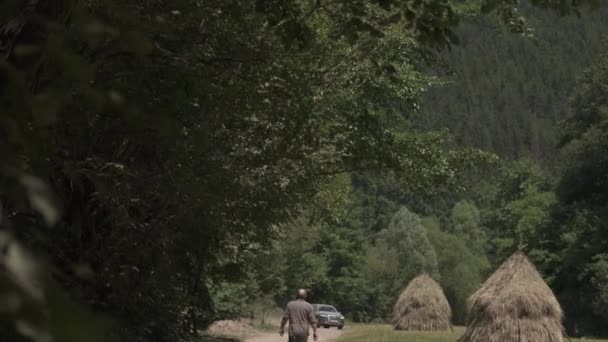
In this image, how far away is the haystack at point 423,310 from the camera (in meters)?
43.7

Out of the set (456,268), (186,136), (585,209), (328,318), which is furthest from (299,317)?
(456,268)

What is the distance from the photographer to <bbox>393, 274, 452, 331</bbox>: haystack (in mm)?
43656

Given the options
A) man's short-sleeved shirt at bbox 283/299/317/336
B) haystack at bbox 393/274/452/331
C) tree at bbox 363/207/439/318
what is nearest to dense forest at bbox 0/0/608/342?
man's short-sleeved shirt at bbox 283/299/317/336

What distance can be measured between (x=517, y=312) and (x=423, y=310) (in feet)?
52.0

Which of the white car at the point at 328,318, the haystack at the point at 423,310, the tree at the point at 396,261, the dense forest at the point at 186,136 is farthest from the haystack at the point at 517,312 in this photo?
the tree at the point at 396,261

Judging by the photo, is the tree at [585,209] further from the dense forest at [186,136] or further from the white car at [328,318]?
the dense forest at [186,136]

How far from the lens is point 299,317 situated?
1555cm

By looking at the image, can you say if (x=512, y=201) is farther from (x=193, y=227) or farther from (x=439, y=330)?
(x=193, y=227)

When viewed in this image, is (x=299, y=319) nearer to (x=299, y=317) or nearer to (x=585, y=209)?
(x=299, y=317)

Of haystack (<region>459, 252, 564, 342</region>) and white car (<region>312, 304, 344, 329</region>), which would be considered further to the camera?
white car (<region>312, 304, 344, 329</region>)

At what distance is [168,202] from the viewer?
11.5 meters

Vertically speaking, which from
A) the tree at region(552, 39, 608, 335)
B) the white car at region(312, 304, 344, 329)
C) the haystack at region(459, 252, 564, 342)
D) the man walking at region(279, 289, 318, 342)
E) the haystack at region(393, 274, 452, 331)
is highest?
the tree at region(552, 39, 608, 335)

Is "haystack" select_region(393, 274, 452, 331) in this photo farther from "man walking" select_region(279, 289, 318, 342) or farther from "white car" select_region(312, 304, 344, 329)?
"man walking" select_region(279, 289, 318, 342)

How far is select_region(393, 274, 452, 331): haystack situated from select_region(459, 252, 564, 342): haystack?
45.7 feet
